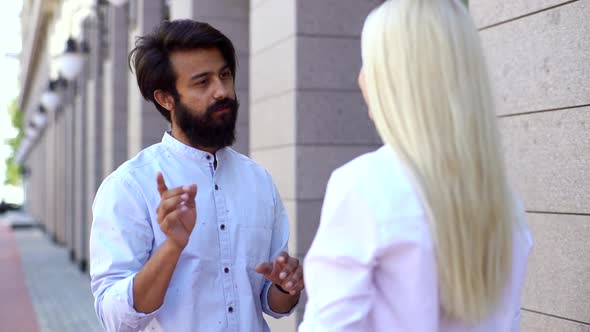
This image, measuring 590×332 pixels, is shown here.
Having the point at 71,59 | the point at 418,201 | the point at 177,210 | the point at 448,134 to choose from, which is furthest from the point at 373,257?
→ the point at 71,59

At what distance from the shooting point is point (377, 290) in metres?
1.83

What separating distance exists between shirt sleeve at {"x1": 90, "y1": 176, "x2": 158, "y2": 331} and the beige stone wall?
1.88m

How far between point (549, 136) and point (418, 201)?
2124 mm

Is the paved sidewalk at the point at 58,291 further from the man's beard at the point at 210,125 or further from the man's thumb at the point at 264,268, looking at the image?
the man's thumb at the point at 264,268

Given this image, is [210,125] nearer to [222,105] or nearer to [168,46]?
[222,105]

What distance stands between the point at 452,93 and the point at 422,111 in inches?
3.1

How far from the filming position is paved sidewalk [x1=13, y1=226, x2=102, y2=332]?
11.6 meters

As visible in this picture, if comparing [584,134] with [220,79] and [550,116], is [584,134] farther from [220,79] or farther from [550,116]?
[220,79]

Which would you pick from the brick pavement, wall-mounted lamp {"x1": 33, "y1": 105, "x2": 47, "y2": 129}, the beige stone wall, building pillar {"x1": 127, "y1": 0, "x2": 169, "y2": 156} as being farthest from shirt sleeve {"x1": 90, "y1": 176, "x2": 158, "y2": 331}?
wall-mounted lamp {"x1": 33, "y1": 105, "x2": 47, "y2": 129}

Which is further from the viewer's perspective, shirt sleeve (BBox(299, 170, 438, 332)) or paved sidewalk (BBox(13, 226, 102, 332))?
paved sidewalk (BBox(13, 226, 102, 332))

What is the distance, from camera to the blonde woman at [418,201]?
176 centimetres

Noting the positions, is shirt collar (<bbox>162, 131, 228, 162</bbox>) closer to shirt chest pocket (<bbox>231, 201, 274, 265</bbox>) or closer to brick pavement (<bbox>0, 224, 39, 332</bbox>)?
shirt chest pocket (<bbox>231, 201, 274, 265</bbox>)

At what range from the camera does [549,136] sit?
3.69m

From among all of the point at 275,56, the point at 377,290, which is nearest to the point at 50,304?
the point at 275,56
